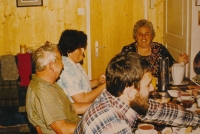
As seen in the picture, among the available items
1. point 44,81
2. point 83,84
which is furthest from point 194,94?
point 44,81

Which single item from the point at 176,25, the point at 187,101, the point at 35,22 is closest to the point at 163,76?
the point at 187,101

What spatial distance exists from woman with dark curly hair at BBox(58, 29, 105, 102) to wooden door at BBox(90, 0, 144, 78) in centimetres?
201

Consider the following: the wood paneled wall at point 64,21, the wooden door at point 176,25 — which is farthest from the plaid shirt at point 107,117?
the wood paneled wall at point 64,21

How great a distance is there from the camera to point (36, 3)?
4551 mm

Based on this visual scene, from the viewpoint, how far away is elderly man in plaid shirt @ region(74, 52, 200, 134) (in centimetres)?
135

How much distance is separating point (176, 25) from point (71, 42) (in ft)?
7.01

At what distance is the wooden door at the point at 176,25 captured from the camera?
403cm

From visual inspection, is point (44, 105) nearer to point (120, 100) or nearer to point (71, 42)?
point (120, 100)

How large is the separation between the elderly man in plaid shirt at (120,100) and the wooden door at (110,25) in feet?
10.8

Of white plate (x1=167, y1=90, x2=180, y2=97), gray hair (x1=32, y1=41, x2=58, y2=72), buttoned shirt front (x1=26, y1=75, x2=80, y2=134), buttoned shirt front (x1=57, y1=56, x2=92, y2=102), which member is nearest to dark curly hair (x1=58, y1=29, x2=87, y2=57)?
buttoned shirt front (x1=57, y1=56, x2=92, y2=102)

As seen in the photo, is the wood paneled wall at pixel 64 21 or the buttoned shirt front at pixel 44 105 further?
the wood paneled wall at pixel 64 21

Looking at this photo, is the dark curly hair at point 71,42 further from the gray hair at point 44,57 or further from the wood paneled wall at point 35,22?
the wood paneled wall at point 35,22

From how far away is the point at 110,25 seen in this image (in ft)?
15.6

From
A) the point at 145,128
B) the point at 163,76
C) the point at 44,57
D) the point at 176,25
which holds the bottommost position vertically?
the point at 145,128
